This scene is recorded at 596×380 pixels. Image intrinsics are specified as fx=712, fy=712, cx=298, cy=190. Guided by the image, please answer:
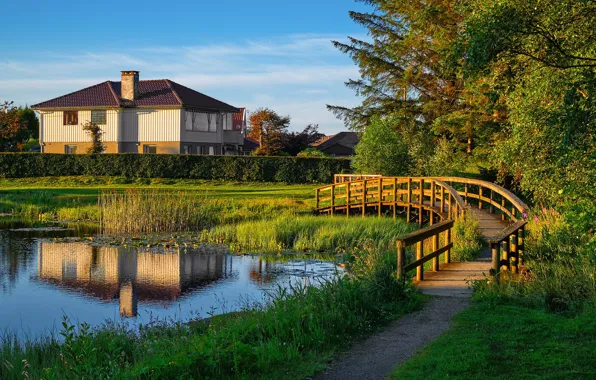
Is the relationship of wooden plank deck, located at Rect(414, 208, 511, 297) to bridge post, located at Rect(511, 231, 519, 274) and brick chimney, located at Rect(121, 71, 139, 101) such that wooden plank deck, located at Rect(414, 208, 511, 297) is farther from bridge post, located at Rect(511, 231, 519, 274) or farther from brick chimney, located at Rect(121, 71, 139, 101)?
brick chimney, located at Rect(121, 71, 139, 101)

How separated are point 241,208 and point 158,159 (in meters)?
17.6

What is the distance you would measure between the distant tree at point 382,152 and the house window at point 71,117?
2866cm

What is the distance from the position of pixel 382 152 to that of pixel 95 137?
25.5m

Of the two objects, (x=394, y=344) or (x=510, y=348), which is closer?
(x=510, y=348)

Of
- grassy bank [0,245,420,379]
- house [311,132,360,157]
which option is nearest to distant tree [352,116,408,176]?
grassy bank [0,245,420,379]

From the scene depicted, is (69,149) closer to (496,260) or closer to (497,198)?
(497,198)

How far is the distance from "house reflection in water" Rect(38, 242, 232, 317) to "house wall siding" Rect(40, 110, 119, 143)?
31.7 meters

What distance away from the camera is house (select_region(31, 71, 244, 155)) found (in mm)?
54009

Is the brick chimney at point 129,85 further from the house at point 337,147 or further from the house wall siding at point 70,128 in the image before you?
the house at point 337,147

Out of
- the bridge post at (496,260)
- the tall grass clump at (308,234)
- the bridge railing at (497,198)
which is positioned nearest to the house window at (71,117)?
the tall grass clump at (308,234)

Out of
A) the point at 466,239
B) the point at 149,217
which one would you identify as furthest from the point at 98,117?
the point at 466,239

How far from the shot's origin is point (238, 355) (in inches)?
333

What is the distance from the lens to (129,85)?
55.5 metres

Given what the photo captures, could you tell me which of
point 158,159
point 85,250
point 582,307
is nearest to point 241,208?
point 85,250
